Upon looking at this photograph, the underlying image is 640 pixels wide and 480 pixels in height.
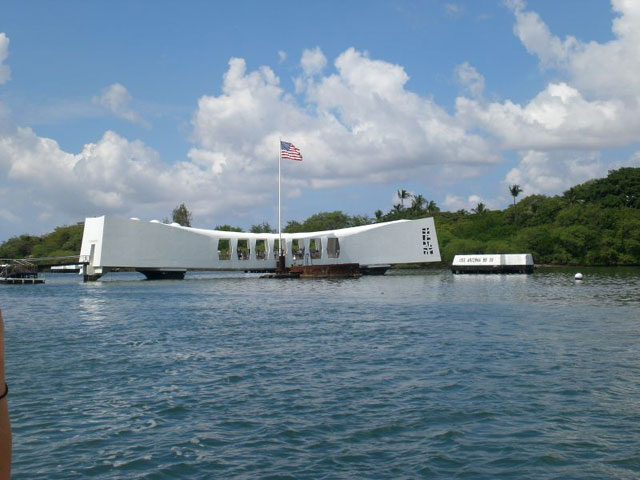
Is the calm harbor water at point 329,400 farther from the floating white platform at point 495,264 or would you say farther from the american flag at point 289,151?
the floating white platform at point 495,264

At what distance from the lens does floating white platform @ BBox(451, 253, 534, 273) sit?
62312 millimetres

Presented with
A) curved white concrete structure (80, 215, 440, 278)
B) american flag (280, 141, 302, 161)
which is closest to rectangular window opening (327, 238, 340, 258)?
curved white concrete structure (80, 215, 440, 278)

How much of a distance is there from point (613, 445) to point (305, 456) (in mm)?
3653

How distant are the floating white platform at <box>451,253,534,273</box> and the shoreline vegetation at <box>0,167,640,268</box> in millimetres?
17050

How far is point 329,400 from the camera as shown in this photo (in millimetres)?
9461

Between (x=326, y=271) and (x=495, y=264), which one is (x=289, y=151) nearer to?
(x=326, y=271)

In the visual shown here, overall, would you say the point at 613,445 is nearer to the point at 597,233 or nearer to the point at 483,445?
the point at 483,445

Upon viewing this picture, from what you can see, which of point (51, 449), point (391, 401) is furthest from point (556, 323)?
point (51, 449)

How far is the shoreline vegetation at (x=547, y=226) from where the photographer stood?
77.5 m

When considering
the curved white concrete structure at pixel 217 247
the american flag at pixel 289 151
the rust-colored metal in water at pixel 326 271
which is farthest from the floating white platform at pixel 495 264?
the american flag at pixel 289 151

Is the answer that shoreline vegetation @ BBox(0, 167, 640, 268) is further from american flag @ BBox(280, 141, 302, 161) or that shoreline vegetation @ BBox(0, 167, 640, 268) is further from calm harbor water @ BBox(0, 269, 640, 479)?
calm harbor water @ BBox(0, 269, 640, 479)

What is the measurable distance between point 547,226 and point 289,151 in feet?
162

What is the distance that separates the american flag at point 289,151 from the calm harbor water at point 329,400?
31441 mm

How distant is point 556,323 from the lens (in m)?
18.7
